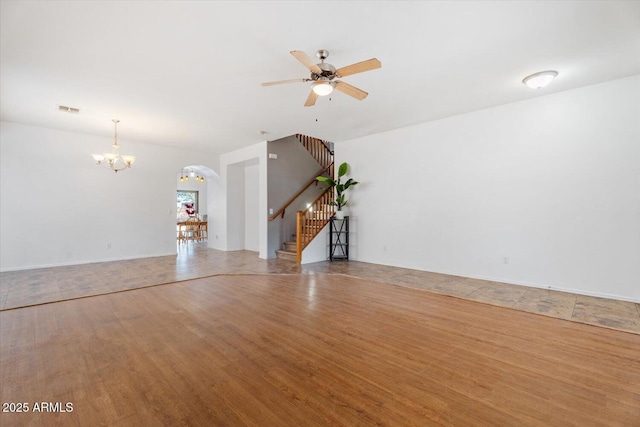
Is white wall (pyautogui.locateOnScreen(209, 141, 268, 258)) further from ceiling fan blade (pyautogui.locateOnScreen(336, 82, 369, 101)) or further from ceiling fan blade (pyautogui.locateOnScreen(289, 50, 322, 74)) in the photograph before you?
ceiling fan blade (pyautogui.locateOnScreen(289, 50, 322, 74))

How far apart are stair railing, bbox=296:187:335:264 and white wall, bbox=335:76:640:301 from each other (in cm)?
160

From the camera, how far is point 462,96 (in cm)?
456

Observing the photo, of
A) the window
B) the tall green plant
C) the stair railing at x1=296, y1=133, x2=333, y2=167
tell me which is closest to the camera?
the tall green plant

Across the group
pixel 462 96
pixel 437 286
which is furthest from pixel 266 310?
pixel 462 96

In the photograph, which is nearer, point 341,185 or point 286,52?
point 286,52

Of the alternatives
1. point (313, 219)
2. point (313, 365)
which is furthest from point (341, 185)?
point (313, 365)

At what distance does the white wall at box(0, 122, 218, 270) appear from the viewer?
594cm

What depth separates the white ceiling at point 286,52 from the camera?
2604 millimetres

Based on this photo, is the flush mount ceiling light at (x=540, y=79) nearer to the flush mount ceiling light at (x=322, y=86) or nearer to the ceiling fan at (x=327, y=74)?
the ceiling fan at (x=327, y=74)

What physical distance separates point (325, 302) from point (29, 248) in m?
6.54

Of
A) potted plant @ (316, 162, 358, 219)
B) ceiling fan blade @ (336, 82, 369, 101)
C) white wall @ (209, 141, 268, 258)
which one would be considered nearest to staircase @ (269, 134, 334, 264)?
potted plant @ (316, 162, 358, 219)

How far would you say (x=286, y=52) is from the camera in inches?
128

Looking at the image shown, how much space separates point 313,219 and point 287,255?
1139mm

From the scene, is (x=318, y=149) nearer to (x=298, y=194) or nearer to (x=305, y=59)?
(x=298, y=194)
